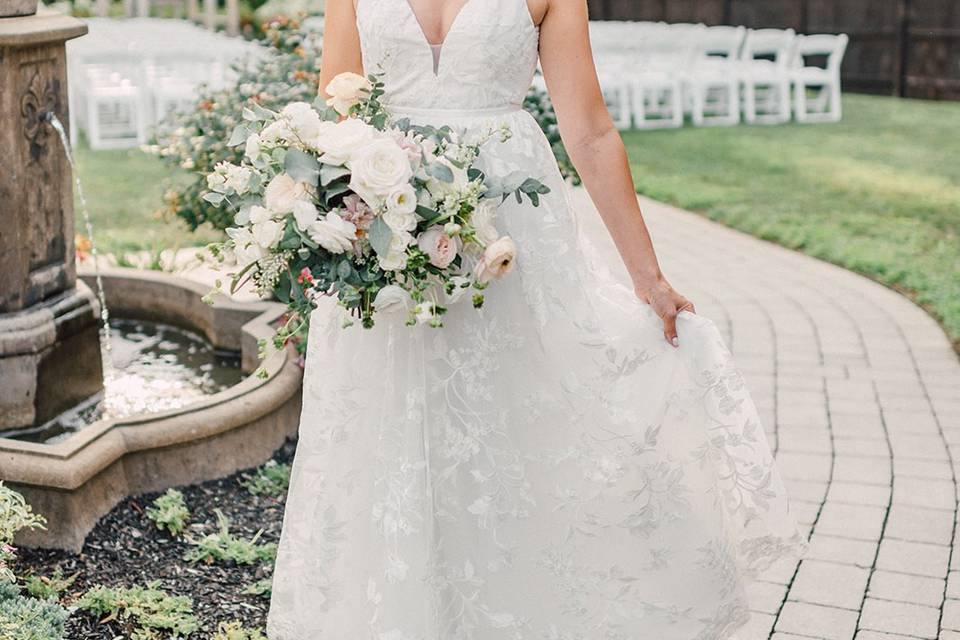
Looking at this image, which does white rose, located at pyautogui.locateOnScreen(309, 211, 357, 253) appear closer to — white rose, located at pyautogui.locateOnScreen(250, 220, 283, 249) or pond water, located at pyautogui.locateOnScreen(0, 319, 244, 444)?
white rose, located at pyautogui.locateOnScreen(250, 220, 283, 249)

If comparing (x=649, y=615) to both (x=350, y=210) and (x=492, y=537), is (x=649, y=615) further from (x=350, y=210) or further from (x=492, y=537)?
(x=350, y=210)

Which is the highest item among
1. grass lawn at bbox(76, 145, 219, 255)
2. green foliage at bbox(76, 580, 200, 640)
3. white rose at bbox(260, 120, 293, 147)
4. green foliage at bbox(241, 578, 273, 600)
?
white rose at bbox(260, 120, 293, 147)

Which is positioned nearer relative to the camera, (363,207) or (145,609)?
(363,207)

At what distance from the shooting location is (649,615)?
308cm

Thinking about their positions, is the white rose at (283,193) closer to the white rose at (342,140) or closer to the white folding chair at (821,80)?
the white rose at (342,140)

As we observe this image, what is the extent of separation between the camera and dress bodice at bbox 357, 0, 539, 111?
2.78 metres

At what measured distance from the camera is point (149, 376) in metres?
5.43

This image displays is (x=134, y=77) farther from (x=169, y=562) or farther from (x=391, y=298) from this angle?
(x=391, y=298)

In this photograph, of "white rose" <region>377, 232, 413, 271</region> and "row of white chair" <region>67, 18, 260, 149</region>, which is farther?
"row of white chair" <region>67, 18, 260, 149</region>

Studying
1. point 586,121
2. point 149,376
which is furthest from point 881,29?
point 586,121

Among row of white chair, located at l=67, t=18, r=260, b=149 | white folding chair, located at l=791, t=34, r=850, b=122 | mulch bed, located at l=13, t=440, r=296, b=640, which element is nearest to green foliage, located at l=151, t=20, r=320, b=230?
mulch bed, located at l=13, t=440, r=296, b=640

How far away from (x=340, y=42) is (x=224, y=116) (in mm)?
3149

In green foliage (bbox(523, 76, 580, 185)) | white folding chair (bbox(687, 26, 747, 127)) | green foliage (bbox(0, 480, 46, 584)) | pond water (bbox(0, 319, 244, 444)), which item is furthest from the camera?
white folding chair (bbox(687, 26, 747, 127))

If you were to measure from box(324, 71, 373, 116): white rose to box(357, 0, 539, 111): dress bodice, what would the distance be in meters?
0.10
